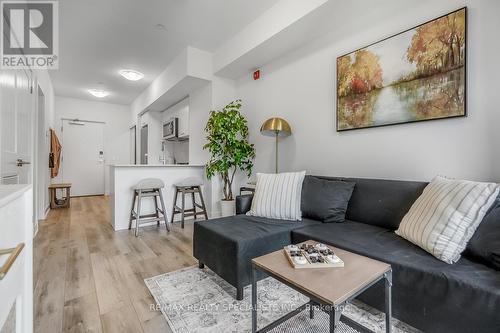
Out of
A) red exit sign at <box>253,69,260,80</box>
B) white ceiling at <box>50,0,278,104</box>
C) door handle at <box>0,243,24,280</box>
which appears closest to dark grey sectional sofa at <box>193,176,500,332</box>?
door handle at <box>0,243,24,280</box>

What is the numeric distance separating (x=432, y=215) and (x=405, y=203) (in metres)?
0.40

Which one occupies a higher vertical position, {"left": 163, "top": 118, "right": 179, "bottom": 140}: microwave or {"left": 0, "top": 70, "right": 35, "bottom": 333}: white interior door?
{"left": 163, "top": 118, "right": 179, "bottom": 140}: microwave

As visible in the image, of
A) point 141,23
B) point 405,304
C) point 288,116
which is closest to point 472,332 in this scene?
point 405,304

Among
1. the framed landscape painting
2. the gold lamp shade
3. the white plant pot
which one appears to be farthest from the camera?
the white plant pot

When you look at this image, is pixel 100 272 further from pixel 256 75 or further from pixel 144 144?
pixel 144 144

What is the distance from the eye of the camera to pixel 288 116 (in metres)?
3.06

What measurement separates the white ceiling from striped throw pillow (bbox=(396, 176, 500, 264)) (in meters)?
2.47

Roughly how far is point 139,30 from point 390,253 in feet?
11.8

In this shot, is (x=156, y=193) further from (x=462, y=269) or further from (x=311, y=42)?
(x=462, y=269)

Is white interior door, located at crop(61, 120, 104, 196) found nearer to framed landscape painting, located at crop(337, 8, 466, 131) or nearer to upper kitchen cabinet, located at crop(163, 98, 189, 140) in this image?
upper kitchen cabinet, located at crop(163, 98, 189, 140)

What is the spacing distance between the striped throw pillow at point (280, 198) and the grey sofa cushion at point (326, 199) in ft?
0.29

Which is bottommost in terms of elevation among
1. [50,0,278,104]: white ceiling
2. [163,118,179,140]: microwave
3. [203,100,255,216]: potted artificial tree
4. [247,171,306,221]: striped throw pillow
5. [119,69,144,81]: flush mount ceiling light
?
[247,171,306,221]: striped throw pillow

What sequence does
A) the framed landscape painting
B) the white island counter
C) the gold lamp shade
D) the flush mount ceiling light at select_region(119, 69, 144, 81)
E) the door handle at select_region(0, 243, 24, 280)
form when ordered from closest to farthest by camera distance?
the door handle at select_region(0, 243, 24, 280) → the framed landscape painting → the gold lamp shade → the white island counter → the flush mount ceiling light at select_region(119, 69, 144, 81)

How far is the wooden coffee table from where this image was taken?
91 centimetres
